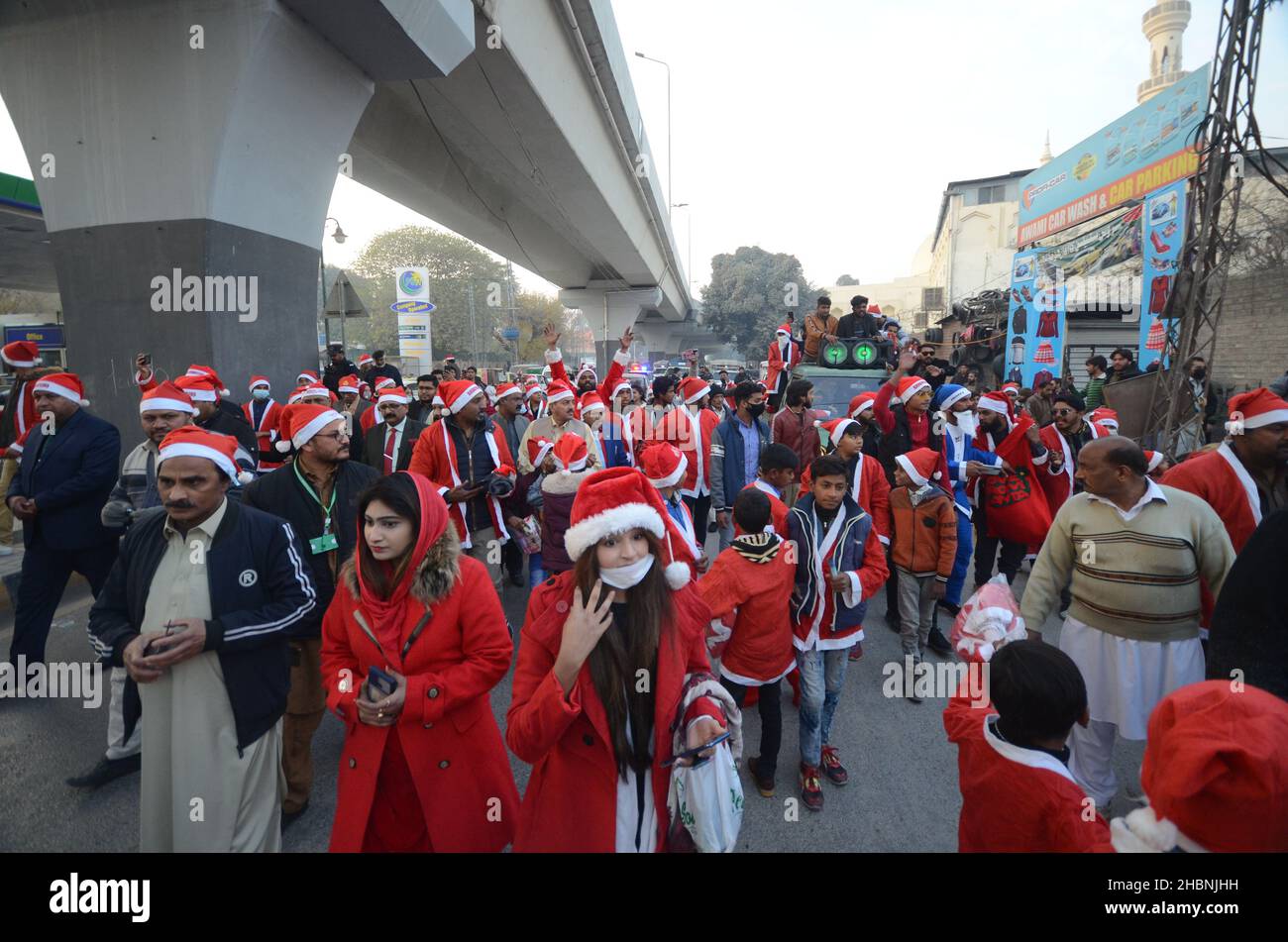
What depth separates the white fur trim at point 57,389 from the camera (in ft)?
13.0

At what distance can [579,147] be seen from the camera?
37.9 ft

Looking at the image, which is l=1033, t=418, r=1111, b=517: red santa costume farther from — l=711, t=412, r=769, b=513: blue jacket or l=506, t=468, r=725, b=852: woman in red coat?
l=506, t=468, r=725, b=852: woman in red coat

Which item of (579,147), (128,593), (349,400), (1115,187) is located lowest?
(128,593)

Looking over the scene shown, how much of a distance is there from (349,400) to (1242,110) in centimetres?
1230

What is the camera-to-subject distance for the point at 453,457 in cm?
525

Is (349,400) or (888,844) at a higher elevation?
(349,400)

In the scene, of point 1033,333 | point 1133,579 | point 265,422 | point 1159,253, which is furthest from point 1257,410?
point 1159,253

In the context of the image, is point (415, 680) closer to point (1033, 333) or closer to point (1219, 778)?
point (1219, 778)

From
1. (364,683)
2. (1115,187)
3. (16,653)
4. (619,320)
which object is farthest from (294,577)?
(619,320)

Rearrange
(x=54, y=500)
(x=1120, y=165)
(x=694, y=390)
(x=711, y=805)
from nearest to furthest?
(x=711, y=805), (x=54, y=500), (x=694, y=390), (x=1120, y=165)

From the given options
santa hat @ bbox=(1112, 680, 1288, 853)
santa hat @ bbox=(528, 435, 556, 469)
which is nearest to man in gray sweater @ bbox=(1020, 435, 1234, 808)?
santa hat @ bbox=(1112, 680, 1288, 853)

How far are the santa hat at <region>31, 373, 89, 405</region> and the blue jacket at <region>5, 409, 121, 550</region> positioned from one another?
0.49ft

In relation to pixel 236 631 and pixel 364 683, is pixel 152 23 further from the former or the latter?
pixel 364 683

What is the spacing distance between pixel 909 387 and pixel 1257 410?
8.39 ft
